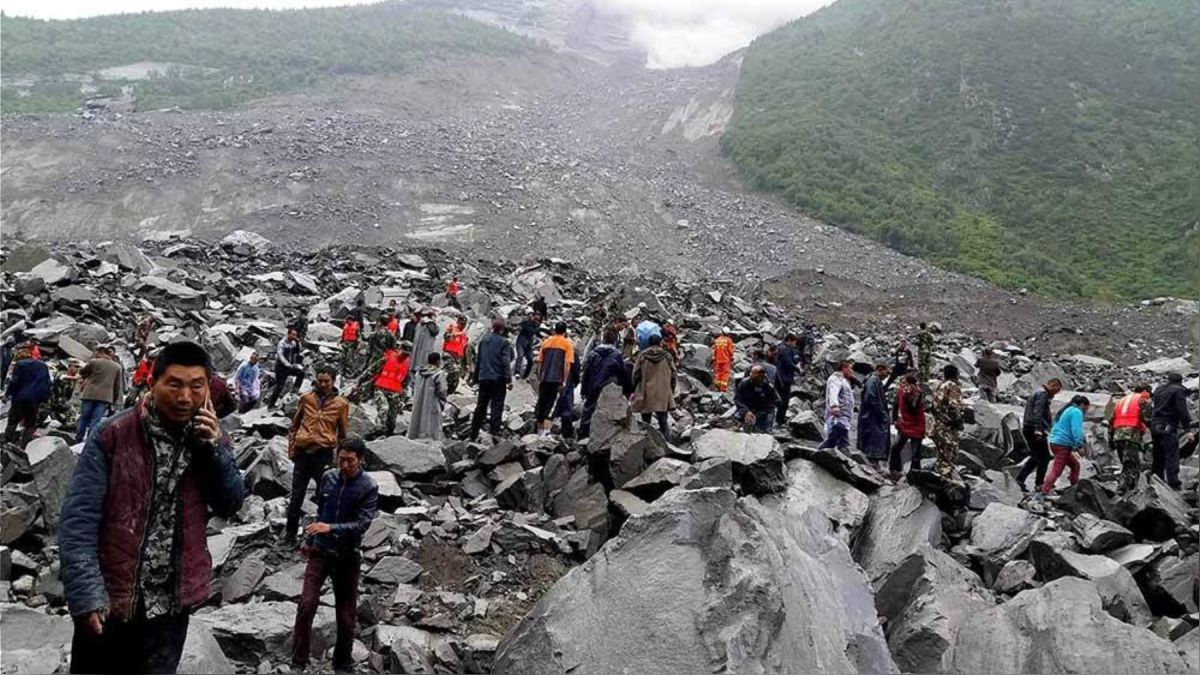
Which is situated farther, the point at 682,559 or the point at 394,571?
the point at 394,571

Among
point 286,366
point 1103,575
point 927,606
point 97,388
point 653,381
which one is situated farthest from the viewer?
point 286,366

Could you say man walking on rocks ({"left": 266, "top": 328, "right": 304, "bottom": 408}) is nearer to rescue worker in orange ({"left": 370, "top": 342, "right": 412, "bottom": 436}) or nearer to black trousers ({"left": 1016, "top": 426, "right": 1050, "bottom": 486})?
rescue worker in orange ({"left": 370, "top": 342, "right": 412, "bottom": 436})

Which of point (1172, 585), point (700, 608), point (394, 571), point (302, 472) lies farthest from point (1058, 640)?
point (302, 472)

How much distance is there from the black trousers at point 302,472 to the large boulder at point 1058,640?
5.07 metres

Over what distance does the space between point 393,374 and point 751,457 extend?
16.2ft

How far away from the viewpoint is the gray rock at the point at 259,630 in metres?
5.38

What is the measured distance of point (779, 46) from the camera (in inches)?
2958

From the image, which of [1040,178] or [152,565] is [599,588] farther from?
[1040,178]

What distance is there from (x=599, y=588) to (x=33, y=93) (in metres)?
59.7

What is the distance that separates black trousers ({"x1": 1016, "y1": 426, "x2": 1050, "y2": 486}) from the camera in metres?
10.8

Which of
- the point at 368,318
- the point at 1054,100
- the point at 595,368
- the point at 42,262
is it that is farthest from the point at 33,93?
the point at 1054,100

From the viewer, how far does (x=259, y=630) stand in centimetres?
548

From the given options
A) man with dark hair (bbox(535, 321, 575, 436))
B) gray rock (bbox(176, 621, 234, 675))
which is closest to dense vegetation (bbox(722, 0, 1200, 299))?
man with dark hair (bbox(535, 321, 575, 436))

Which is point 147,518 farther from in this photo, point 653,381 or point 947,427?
point 947,427
